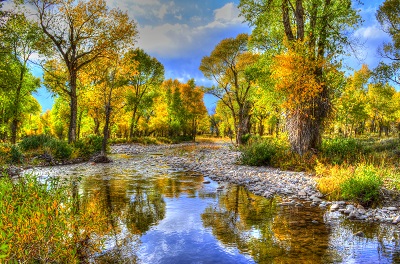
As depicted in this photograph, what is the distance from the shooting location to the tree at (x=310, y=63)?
15773 mm

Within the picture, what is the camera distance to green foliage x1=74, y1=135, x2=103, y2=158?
21828mm

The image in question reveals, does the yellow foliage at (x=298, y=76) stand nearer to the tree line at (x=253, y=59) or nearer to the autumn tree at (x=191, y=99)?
the tree line at (x=253, y=59)

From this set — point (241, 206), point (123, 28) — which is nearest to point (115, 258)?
point (241, 206)

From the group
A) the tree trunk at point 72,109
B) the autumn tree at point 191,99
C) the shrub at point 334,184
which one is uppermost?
the autumn tree at point 191,99

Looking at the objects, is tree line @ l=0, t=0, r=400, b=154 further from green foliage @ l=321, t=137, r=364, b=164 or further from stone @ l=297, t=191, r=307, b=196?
stone @ l=297, t=191, r=307, b=196

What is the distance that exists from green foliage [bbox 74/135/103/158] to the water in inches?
482

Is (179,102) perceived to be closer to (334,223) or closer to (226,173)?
(226,173)

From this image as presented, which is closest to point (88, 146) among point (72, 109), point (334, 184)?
point (72, 109)

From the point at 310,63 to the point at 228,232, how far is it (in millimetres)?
12271

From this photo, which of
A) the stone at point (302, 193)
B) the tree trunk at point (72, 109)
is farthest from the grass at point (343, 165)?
the tree trunk at point (72, 109)

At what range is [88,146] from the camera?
74.9 ft

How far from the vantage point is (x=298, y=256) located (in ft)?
17.6

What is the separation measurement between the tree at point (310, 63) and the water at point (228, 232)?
803 cm

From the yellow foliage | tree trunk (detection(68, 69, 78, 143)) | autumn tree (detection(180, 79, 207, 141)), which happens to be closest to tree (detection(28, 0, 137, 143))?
tree trunk (detection(68, 69, 78, 143))
